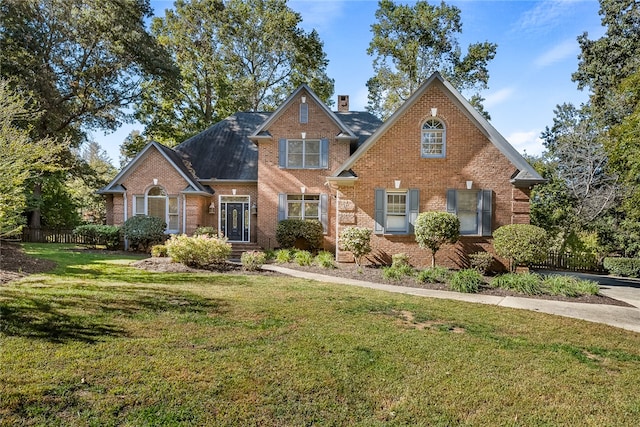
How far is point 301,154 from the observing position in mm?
16578

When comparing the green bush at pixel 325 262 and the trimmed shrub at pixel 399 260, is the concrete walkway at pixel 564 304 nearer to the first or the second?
the green bush at pixel 325 262

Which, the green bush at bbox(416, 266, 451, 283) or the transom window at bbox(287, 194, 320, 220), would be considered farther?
the transom window at bbox(287, 194, 320, 220)

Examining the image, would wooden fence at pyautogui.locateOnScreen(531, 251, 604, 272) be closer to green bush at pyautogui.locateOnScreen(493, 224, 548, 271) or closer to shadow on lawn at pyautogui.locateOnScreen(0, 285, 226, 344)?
green bush at pyautogui.locateOnScreen(493, 224, 548, 271)

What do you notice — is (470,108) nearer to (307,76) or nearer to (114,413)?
(114,413)

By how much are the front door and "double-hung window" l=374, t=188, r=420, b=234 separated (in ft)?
25.0

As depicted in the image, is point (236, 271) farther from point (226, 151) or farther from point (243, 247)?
point (226, 151)

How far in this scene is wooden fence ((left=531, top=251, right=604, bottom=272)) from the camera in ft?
56.0

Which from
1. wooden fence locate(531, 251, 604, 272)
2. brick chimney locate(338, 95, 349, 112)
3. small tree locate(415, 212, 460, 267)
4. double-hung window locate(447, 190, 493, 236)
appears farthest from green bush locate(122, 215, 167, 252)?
wooden fence locate(531, 251, 604, 272)

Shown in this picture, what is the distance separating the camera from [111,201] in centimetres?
1795

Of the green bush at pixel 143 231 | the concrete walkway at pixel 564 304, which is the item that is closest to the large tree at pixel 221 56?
the green bush at pixel 143 231

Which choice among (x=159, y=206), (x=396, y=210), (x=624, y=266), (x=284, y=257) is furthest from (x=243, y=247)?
(x=624, y=266)

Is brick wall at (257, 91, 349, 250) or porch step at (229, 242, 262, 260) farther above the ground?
brick wall at (257, 91, 349, 250)

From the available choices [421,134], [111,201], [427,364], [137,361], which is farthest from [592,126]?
[111,201]

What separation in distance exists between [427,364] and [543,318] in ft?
12.4
